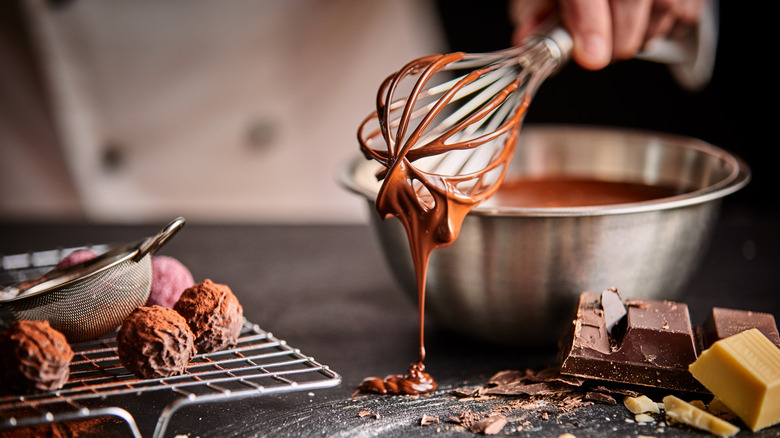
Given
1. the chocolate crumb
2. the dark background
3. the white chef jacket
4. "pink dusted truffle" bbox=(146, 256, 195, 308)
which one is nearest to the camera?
the chocolate crumb

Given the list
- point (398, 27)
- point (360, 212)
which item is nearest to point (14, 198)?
point (360, 212)

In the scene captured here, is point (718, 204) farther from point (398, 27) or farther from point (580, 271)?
point (398, 27)

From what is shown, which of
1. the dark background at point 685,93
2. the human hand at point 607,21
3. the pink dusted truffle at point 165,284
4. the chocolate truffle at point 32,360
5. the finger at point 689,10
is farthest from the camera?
the dark background at point 685,93

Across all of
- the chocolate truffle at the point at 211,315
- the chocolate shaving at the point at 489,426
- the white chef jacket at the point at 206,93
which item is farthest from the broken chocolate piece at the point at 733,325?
the white chef jacket at the point at 206,93

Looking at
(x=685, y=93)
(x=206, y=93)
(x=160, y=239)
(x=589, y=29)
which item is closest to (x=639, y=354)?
(x=589, y=29)

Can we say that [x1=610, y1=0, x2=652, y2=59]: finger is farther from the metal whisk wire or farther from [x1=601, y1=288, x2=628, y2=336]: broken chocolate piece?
[x1=601, y1=288, x2=628, y2=336]: broken chocolate piece

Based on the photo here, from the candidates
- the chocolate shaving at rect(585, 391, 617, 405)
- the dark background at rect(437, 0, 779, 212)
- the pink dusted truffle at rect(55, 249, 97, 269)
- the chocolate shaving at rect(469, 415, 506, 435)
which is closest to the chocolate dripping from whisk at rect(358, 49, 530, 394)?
the chocolate shaving at rect(469, 415, 506, 435)

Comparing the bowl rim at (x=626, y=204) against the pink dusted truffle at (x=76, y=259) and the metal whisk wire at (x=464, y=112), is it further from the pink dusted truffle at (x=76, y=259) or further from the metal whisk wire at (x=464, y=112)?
the pink dusted truffle at (x=76, y=259)

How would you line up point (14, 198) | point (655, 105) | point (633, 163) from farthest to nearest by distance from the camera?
point (14, 198) → point (655, 105) → point (633, 163)
